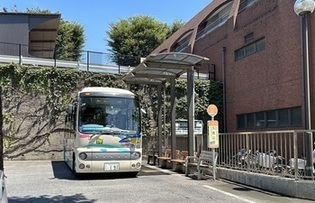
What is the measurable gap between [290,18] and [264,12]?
7.64 feet

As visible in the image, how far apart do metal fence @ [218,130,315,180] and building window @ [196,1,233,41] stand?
14347 millimetres

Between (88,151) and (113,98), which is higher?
(113,98)

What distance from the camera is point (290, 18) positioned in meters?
17.5

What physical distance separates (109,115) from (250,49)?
11455mm

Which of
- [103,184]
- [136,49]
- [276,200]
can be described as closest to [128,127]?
[103,184]

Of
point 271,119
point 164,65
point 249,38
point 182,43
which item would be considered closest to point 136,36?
point 182,43

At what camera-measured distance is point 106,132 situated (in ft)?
39.8

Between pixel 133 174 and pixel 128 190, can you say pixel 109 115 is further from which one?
pixel 128 190

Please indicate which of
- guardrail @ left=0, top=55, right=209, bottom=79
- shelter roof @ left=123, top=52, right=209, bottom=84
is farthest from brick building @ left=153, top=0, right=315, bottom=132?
guardrail @ left=0, top=55, right=209, bottom=79

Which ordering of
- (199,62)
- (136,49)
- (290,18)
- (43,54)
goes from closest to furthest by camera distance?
Answer: (199,62)
(290,18)
(43,54)
(136,49)

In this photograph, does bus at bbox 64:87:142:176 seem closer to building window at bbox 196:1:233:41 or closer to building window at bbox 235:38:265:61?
building window at bbox 235:38:265:61

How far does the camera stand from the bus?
11945 mm

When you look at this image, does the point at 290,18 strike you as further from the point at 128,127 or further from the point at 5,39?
the point at 5,39

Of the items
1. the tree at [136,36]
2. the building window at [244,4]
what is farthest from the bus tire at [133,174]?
the tree at [136,36]
